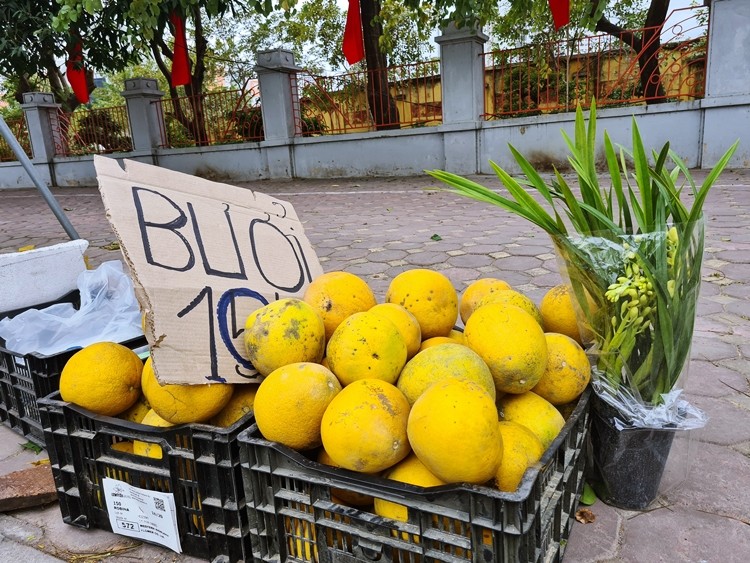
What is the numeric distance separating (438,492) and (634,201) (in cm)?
84

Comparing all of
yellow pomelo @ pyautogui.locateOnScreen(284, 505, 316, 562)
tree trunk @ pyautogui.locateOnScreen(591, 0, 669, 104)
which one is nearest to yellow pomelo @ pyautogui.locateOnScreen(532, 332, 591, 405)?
yellow pomelo @ pyautogui.locateOnScreen(284, 505, 316, 562)

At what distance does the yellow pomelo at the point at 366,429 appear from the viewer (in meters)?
1.12

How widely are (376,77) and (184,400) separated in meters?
9.53

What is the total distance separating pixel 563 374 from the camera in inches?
55.5

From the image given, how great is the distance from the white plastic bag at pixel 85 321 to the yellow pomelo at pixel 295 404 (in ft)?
3.13

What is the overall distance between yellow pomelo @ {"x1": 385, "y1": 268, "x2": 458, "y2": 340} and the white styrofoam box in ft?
4.90

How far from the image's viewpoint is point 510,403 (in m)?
1.38

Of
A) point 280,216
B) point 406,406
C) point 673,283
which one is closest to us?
point 406,406

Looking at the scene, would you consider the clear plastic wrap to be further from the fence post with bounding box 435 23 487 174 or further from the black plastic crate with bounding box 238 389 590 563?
the fence post with bounding box 435 23 487 174

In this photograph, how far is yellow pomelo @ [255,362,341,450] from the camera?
120 centimetres

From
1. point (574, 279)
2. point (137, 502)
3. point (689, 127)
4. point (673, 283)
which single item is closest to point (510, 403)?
point (574, 279)

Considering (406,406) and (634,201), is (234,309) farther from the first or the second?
(634,201)

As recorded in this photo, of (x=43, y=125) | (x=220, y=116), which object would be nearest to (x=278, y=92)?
(x=220, y=116)

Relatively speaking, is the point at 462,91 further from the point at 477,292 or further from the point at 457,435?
the point at 457,435
